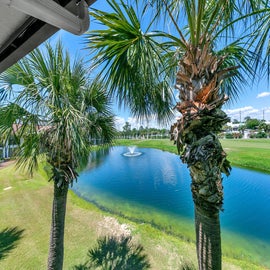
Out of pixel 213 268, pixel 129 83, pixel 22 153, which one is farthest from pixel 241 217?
pixel 22 153

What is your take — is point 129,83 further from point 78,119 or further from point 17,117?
point 17,117

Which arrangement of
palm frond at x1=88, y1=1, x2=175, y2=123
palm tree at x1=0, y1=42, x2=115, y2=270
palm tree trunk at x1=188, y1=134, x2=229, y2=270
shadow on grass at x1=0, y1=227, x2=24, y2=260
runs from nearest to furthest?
palm tree trunk at x1=188, y1=134, x2=229, y2=270, palm frond at x1=88, y1=1, x2=175, y2=123, palm tree at x1=0, y1=42, x2=115, y2=270, shadow on grass at x1=0, y1=227, x2=24, y2=260

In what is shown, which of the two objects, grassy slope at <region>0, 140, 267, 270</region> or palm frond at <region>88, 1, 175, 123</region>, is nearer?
palm frond at <region>88, 1, 175, 123</region>

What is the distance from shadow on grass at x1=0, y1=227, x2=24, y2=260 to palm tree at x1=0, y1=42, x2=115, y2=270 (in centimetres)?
151

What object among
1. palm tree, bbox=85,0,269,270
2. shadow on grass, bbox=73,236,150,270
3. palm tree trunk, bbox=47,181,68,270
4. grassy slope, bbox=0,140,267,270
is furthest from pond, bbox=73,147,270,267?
palm tree, bbox=85,0,269,270

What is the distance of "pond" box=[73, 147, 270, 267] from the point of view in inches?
191

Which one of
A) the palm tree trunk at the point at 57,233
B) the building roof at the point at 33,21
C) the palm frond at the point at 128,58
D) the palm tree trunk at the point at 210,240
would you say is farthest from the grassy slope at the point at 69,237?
the building roof at the point at 33,21

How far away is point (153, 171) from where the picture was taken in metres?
13.5

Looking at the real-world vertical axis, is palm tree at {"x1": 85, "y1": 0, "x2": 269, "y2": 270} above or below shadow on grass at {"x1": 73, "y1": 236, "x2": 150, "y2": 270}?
above

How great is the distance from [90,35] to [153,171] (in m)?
12.4

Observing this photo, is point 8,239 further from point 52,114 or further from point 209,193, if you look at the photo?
point 209,193

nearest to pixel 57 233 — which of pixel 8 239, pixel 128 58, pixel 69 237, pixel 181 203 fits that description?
pixel 69 237

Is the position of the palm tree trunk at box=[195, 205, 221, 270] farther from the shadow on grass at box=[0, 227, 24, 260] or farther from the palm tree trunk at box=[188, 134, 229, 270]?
the shadow on grass at box=[0, 227, 24, 260]

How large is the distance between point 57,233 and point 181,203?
5799 mm
